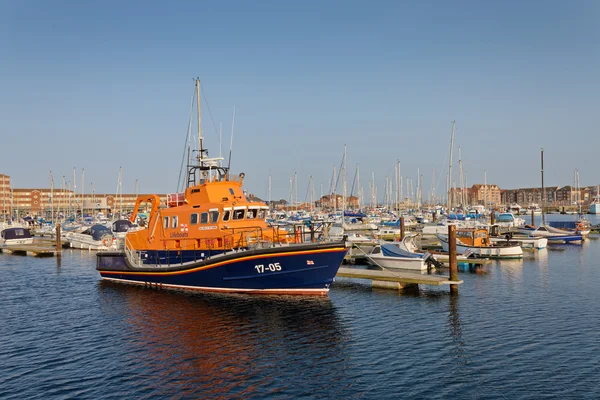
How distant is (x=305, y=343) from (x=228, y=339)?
3.06 m

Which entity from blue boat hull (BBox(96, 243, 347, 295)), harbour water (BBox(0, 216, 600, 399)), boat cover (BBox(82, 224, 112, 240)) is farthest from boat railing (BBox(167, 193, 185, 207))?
boat cover (BBox(82, 224, 112, 240))

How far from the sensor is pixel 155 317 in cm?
2331

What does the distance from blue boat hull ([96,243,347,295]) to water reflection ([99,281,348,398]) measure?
0.63 meters

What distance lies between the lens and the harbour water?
1468 centimetres

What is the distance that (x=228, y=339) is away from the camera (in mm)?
19469

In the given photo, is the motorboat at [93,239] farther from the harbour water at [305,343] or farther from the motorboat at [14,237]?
the harbour water at [305,343]

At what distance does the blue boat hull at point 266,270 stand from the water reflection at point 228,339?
0.63m

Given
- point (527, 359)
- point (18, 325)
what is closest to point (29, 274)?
point (18, 325)

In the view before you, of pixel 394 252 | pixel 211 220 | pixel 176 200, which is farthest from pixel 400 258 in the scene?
pixel 176 200

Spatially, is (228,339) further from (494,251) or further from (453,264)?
(494,251)

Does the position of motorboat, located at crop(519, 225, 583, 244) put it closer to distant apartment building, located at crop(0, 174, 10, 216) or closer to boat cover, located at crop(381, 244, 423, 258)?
boat cover, located at crop(381, 244, 423, 258)

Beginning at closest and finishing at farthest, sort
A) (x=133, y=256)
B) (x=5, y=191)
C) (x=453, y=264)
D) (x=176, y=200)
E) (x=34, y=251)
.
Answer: (x=453, y=264)
(x=176, y=200)
(x=133, y=256)
(x=34, y=251)
(x=5, y=191)

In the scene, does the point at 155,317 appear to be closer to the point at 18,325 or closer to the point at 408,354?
the point at 18,325

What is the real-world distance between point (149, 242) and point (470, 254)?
1047 inches
